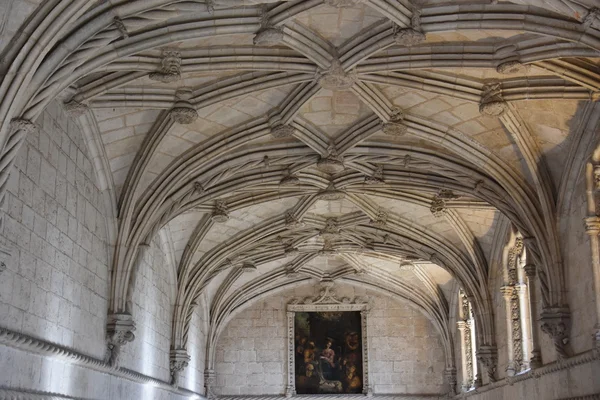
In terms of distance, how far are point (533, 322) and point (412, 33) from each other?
7.45 metres

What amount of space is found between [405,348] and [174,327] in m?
8.80

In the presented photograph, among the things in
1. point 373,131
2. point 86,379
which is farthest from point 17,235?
point 373,131

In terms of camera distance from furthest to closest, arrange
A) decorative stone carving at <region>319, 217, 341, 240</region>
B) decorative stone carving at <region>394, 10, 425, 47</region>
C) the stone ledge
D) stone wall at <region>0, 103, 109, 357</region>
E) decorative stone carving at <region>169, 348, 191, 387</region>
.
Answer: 1. decorative stone carving at <region>319, 217, 341, 240</region>
2. decorative stone carving at <region>169, 348, 191, 387</region>
3. decorative stone carving at <region>394, 10, 425, 47</region>
4. stone wall at <region>0, 103, 109, 357</region>
5. the stone ledge

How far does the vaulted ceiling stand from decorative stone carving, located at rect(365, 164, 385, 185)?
4 centimetres

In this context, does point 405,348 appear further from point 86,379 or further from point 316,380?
point 86,379

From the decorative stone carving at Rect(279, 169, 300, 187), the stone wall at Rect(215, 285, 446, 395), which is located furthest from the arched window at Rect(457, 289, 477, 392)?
the decorative stone carving at Rect(279, 169, 300, 187)

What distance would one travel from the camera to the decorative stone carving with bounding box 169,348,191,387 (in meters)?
20.0

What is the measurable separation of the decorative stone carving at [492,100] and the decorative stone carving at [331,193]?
17.9 feet

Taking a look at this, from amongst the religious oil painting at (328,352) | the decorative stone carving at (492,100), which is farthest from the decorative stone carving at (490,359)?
the decorative stone carving at (492,100)

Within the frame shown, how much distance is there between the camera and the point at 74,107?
12492 millimetres

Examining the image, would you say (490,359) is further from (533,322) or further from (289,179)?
(289,179)

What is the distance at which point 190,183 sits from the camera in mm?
16453

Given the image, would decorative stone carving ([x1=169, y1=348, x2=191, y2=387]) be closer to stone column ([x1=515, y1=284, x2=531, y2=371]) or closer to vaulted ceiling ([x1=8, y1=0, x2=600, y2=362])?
vaulted ceiling ([x1=8, y1=0, x2=600, y2=362])

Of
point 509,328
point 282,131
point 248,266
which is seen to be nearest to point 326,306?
point 248,266
